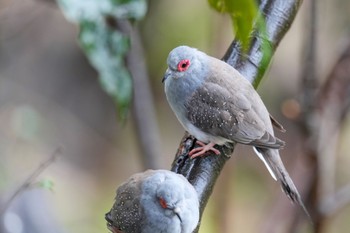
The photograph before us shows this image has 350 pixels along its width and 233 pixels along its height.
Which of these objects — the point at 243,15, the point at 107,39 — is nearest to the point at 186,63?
the point at 107,39

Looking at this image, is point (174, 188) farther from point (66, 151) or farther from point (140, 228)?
point (66, 151)

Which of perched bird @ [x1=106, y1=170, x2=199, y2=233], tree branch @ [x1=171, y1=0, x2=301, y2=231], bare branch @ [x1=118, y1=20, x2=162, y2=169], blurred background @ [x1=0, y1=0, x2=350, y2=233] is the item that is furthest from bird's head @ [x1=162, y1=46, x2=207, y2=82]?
blurred background @ [x1=0, y1=0, x2=350, y2=233]

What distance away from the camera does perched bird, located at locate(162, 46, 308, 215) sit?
2879 millimetres

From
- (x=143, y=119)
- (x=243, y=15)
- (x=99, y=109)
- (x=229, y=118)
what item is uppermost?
(x=243, y=15)

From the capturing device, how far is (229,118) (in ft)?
9.71

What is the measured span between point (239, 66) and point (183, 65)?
242mm

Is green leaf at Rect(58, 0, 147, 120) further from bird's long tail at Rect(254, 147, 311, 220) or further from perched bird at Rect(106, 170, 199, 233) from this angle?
bird's long tail at Rect(254, 147, 311, 220)

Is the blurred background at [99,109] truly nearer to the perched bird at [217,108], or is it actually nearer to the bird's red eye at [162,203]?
the perched bird at [217,108]

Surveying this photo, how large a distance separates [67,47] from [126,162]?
1.42m

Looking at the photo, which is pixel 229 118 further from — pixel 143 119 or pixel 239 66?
pixel 143 119

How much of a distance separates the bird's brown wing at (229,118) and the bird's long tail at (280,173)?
70mm

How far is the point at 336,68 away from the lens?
3998 millimetres

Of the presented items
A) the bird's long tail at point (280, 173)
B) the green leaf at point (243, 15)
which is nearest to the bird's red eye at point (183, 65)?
the bird's long tail at point (280, 173)

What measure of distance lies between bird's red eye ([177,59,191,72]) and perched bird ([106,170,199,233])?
0.50m
